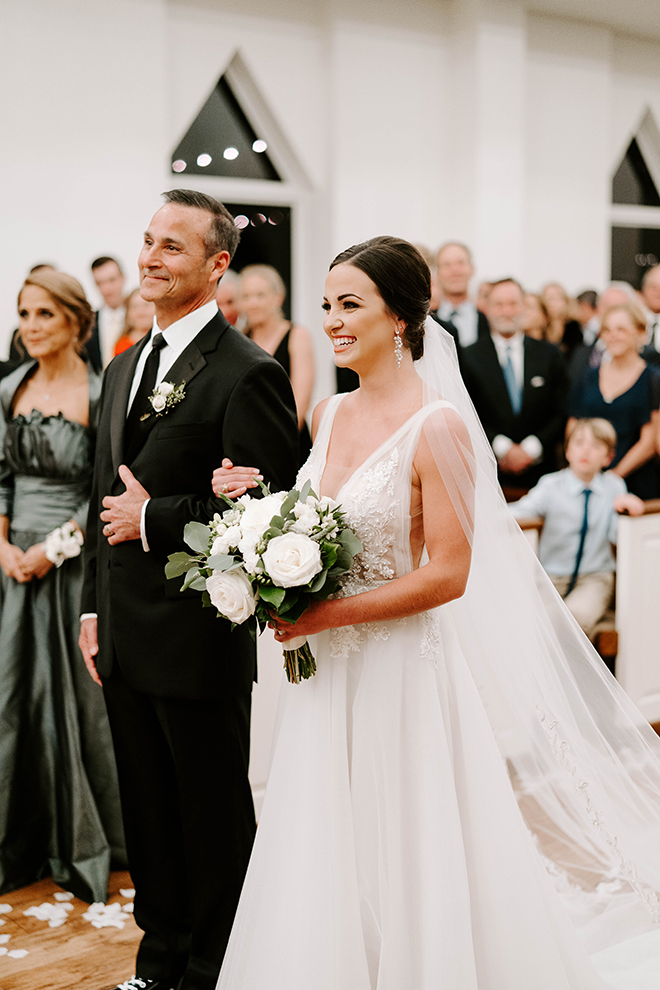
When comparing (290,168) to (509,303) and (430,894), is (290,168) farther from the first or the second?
(430,894)

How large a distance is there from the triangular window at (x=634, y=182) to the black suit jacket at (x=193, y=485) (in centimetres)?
835

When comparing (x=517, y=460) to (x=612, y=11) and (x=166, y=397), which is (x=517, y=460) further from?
(x=612, y=11)

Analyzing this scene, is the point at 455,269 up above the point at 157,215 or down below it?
above

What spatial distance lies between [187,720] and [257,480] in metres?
0.62

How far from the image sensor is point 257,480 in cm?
205

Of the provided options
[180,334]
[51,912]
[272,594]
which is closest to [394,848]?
[272,594]

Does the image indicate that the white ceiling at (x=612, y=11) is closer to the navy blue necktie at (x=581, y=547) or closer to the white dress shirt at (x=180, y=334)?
the navy blue necktie at (x=581, y=547)

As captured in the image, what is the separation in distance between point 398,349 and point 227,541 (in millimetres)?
537

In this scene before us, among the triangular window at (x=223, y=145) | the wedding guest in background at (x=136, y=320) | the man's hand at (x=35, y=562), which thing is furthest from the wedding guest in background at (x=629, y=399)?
the triangular window at (x=223, y=145)

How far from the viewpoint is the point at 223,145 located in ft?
25.3

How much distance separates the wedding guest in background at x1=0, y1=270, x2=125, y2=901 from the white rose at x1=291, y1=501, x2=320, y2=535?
57.3 inches

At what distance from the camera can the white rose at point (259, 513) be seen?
1866mm

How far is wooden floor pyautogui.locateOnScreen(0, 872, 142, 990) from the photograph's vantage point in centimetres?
257

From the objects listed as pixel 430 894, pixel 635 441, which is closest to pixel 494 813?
pixel 430 894
